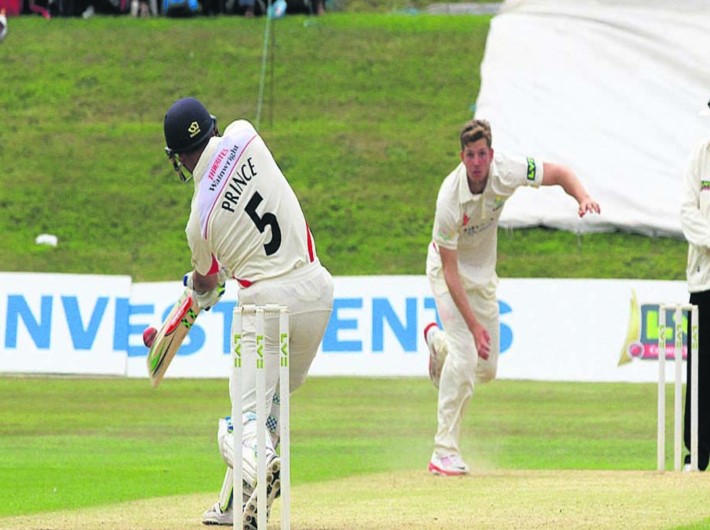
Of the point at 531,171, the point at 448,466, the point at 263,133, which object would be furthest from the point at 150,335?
the point at 263,133

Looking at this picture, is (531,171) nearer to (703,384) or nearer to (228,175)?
(703,384)

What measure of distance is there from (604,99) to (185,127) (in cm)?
1736

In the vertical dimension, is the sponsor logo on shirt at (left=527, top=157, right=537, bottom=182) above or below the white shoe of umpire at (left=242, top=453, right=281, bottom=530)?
above

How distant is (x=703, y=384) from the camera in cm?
925

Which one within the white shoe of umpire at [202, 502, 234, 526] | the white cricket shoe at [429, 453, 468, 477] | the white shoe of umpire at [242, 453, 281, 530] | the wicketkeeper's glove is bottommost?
the white cricket shoe at [429, 453, 468, 477]

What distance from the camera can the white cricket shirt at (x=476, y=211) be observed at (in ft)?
28.8

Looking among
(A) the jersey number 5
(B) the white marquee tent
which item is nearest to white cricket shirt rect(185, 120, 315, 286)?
(A) the jersey number 5

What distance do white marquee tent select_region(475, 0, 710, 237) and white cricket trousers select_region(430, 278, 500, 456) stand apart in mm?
12705

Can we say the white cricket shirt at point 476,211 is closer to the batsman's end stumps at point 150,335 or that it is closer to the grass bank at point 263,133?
the batsman's end stumps at point 150,335

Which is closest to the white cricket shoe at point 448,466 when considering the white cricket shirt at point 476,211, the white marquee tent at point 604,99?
the white cricket shirt at point 476,211

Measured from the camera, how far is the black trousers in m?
9.15

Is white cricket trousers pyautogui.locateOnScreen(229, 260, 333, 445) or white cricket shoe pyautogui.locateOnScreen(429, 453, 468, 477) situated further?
white cricket shoe pyautogui.locateOnScreen(429, 453, 468, 477)

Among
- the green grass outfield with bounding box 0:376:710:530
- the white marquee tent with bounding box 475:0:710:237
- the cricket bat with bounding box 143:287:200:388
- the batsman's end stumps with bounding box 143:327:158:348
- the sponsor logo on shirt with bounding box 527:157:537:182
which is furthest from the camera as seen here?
the white marquee tent with bounding box 475:0:710:237

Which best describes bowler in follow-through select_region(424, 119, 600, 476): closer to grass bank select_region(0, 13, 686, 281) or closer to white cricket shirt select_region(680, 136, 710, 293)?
white cricket shirt select_region(680, 136, 710, 293)
